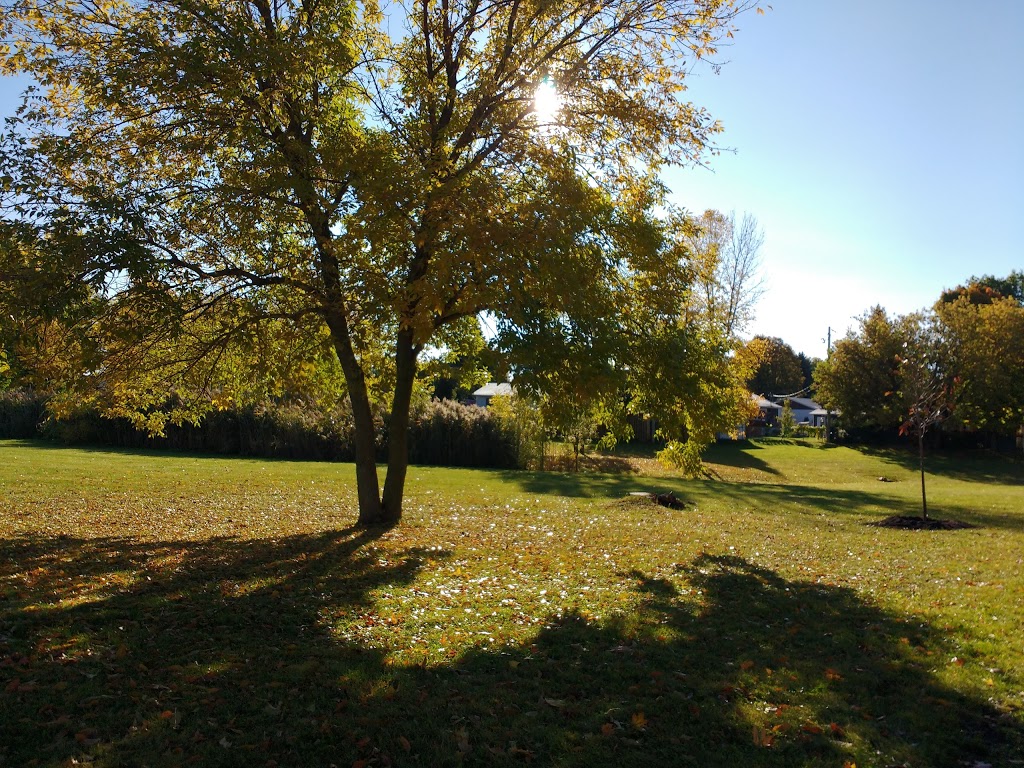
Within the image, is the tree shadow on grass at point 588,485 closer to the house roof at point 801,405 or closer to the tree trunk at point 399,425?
the tree trunk at point 399,425

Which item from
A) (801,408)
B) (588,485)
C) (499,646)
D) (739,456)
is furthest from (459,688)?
(801,408)

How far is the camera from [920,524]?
1528cm

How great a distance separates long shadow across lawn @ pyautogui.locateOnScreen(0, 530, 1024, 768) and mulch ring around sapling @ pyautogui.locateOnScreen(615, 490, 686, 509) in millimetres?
9978

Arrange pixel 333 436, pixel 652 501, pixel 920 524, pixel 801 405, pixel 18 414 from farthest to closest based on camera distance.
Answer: pixel 801 405 → pixel 18 414 → pixel 333 436 → pixel 652 501 → pixel 920 524

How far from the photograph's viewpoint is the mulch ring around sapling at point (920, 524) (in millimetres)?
15055

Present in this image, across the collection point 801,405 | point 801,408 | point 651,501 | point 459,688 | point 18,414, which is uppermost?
point 801,405

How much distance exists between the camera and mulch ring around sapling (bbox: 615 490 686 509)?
59.4 ft

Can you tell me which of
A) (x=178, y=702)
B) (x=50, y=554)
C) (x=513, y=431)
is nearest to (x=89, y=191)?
(x=50, y=554)

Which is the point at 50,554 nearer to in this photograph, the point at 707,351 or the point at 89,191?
the point at 89,191

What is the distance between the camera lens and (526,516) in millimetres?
15977

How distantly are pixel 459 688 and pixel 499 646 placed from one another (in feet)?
3.37

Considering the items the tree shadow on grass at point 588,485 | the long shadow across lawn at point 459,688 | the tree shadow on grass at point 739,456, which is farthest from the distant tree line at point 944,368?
the long shadow across lawn at point 459,688

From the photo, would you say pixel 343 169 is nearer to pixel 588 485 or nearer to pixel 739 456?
pixel 588 485

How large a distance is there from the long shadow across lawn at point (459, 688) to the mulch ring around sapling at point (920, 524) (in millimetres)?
8624
